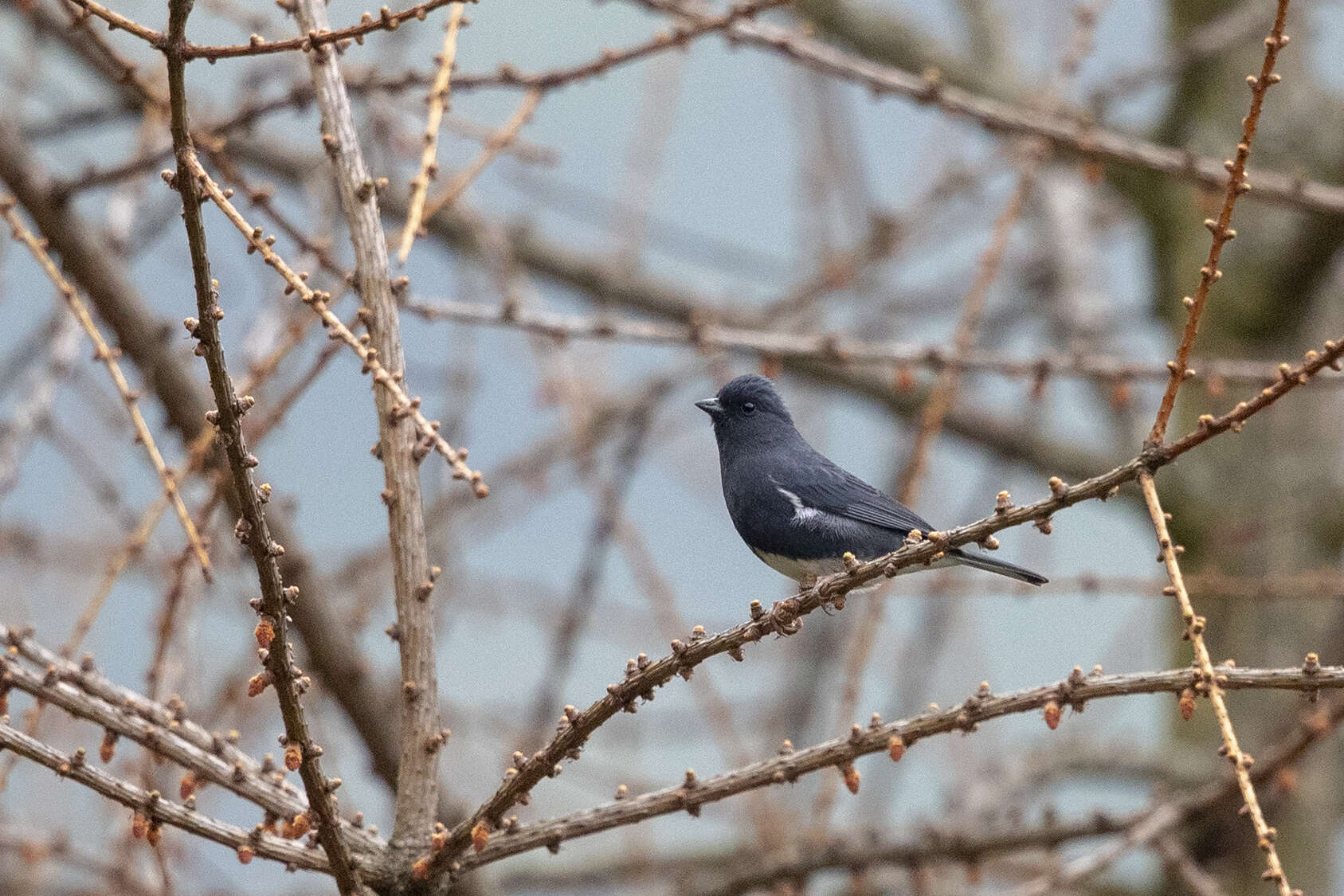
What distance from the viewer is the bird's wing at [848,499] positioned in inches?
121

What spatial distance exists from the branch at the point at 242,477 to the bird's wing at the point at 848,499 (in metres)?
1.43

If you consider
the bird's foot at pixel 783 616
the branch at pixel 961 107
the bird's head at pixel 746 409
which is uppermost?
the branch at pixel 961 107

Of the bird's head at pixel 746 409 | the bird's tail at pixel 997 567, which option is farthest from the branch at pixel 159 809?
the bird's head at pixel 746 409

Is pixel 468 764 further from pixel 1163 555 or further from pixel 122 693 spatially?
pixel 1163 555

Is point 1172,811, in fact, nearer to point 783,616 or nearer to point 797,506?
point 797,506

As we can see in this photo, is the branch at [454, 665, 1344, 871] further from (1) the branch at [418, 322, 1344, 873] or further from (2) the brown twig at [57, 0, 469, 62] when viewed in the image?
(2) the brown twig at [57, 0, 469, 62]

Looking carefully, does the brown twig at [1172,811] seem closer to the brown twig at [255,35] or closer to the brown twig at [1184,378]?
the brown twig at [1184,378]

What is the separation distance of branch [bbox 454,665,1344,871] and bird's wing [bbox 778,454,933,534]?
3.34ft

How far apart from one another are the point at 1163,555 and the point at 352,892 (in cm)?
132

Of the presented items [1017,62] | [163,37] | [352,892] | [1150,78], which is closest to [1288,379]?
[163,37]

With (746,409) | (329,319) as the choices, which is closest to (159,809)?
(329,319)

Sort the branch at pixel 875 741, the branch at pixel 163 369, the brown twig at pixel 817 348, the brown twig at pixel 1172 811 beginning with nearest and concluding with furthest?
the branch at pixel 875 741 < the brown twig at pixel 1172 811 < the brown twig at pixel 817 348 < the branch at pixel 163 369

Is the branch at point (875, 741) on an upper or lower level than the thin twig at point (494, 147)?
lower

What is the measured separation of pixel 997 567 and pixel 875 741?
0.87 m
